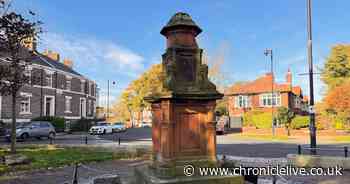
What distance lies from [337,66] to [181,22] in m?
43.6

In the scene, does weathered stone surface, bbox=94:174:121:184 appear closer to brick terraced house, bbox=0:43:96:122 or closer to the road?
the road

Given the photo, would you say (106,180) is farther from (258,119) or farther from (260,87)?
(260,87)

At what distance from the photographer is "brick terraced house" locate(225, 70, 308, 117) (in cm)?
4622

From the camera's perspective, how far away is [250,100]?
4878 centimetres

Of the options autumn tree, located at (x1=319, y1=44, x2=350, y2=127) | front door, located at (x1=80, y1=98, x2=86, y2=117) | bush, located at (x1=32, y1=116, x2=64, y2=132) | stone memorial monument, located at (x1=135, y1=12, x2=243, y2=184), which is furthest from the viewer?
front door, located at (x1=80, y1=98, x2=86, y2=117)

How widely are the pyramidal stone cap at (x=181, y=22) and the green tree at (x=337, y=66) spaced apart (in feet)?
135

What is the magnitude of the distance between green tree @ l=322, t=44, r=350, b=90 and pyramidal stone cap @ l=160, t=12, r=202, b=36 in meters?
41.2

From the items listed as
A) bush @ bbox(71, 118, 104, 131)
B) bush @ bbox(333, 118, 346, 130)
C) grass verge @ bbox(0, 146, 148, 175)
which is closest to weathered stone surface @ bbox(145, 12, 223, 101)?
grass verge @ bbox(0, 146, 148, 175)

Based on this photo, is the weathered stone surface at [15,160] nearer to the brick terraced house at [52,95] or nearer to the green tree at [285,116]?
the brick terraced house at [52,95]

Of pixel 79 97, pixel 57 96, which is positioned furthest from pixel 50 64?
pixel 79 97

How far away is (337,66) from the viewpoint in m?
43.5

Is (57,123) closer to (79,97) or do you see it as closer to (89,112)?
(79,97)

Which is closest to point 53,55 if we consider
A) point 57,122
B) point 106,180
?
point 57,122

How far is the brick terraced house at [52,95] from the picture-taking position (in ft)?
115
